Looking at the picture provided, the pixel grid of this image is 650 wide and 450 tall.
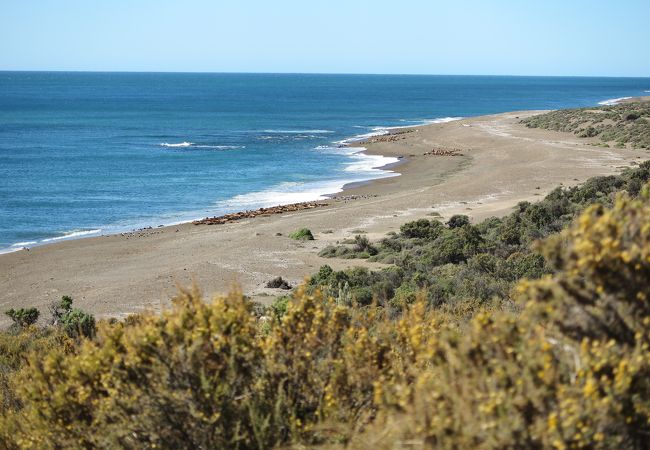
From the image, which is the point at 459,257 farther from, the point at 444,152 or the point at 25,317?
the point at 444,152

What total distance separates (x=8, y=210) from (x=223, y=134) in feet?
122

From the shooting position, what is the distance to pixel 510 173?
3909cm

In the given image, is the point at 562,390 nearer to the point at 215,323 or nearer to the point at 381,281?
the point at 215,323

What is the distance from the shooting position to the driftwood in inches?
1190

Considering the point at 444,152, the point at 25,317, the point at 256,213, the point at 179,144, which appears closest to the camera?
the point at 25,317

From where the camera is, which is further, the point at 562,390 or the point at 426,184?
the point at 426,184

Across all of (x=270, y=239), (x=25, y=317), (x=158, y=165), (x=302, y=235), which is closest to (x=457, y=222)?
(x=302, y=235)

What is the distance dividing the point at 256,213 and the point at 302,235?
25.4 ft

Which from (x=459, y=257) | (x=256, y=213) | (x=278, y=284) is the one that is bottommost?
(x=256, y=213)

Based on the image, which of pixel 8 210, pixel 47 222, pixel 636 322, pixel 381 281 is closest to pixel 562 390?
pixel 636 322

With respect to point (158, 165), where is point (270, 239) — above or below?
below

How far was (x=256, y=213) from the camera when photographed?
104 ft

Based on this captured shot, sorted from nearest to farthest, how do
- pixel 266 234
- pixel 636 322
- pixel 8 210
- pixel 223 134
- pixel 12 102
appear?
pixel 636 322, pixel 266 234, pixel 8 210, pixel 223 134, pixel 12 102

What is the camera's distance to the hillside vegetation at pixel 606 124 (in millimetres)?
49759
